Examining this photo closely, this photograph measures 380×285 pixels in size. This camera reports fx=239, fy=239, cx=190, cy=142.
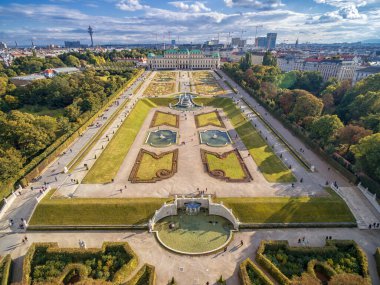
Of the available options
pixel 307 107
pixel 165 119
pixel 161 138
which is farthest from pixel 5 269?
pixel 307 107

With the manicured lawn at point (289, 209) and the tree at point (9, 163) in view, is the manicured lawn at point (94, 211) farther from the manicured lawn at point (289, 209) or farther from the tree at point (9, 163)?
the manicured lawn at point (289, 209)

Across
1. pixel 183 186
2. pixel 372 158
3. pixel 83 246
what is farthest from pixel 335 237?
pixel 83 246

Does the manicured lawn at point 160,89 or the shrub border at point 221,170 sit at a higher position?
the manicured lawn at point 160,89

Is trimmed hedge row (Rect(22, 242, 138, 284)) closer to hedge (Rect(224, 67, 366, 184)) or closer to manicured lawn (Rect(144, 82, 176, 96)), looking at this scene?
hedge (Rect(224, 67, 366, 184))

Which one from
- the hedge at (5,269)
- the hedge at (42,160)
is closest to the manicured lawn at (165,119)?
the hedge at (42,160)

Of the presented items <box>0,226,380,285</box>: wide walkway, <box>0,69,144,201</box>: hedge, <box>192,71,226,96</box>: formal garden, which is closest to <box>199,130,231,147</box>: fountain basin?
<box>0,226,380,285</box>: wide walkway

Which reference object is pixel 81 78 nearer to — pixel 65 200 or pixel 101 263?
pixel 65 200
